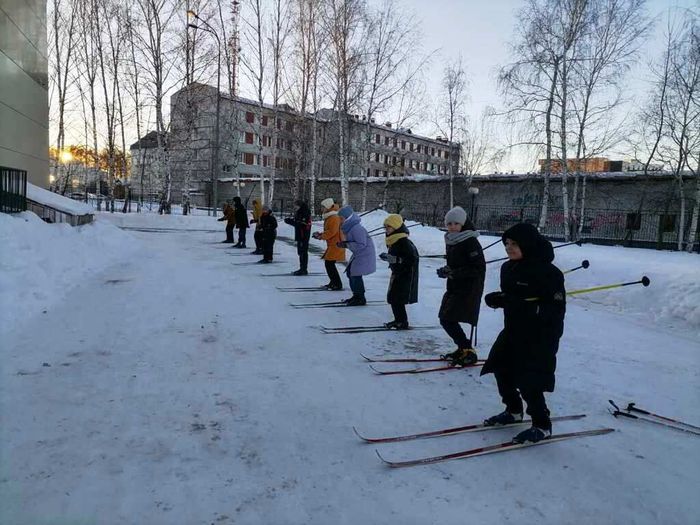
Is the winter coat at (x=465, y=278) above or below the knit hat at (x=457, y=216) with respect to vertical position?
below

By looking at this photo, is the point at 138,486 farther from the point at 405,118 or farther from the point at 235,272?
the point at 405,118

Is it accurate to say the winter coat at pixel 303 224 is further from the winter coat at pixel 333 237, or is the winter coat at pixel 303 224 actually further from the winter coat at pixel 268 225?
the winter coat at pixel 333 237

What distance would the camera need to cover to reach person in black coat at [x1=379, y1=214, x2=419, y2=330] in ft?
19.0

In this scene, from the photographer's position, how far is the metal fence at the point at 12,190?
8.86 metres

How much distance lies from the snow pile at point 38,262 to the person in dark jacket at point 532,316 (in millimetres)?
5250

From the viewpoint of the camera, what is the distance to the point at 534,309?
3035 millimetres

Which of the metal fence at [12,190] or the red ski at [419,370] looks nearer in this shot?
the red ski at [419,370]

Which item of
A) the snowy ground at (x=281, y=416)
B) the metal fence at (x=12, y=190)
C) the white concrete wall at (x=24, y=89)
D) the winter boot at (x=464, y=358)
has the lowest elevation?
the snowy ground at (x=281, y=416)

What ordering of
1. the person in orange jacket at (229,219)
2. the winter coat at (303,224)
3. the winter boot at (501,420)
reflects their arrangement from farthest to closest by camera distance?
the person in orange jacket at (229,219) → the winter coat at (303,224) → the winter boot at (501,420)

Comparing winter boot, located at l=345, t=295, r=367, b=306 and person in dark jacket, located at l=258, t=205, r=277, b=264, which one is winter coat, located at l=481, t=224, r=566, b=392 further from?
person in dark jacket, located at l=258, t=205, r=277, b=264

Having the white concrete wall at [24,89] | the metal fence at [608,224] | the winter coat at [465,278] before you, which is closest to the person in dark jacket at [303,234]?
the winter coat at [465,278]

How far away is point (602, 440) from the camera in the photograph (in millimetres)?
3273

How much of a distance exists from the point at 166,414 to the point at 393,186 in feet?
106

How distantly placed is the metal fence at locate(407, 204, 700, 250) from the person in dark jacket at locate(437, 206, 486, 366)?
A: 667 inches
